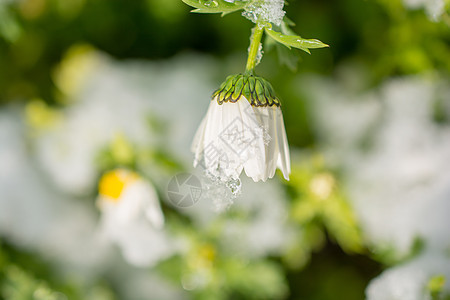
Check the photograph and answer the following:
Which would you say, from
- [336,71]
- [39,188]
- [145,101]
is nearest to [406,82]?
[336,71]

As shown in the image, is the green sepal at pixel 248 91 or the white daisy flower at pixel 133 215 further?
the white daisy flower at pixel 133 215

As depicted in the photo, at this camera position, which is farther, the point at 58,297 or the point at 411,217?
the point at 58,297

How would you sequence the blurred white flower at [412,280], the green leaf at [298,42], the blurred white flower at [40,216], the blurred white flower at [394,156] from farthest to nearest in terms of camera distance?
the blurred white flower at [40,216], the blurred white flower at [394,156], the blurred white flower at [412,280], the green leaf at [298,42]

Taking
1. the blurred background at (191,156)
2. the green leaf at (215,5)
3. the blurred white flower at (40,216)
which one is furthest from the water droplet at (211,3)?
the blurred white flower at (40,216)

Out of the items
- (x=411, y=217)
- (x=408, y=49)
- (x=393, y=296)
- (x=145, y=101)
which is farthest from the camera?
(x=145, y=101)

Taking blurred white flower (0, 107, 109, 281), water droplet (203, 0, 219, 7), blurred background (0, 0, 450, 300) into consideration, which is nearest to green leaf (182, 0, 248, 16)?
water droplet (203, 0, 219, 7)

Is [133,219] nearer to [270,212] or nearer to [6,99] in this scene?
[270,212]

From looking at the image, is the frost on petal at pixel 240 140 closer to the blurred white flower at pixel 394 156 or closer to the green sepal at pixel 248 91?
the green sepal at pixel 248 91

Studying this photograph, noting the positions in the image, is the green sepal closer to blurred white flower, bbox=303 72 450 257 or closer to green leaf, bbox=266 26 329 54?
green leaf, bbox=266 26 329 54
